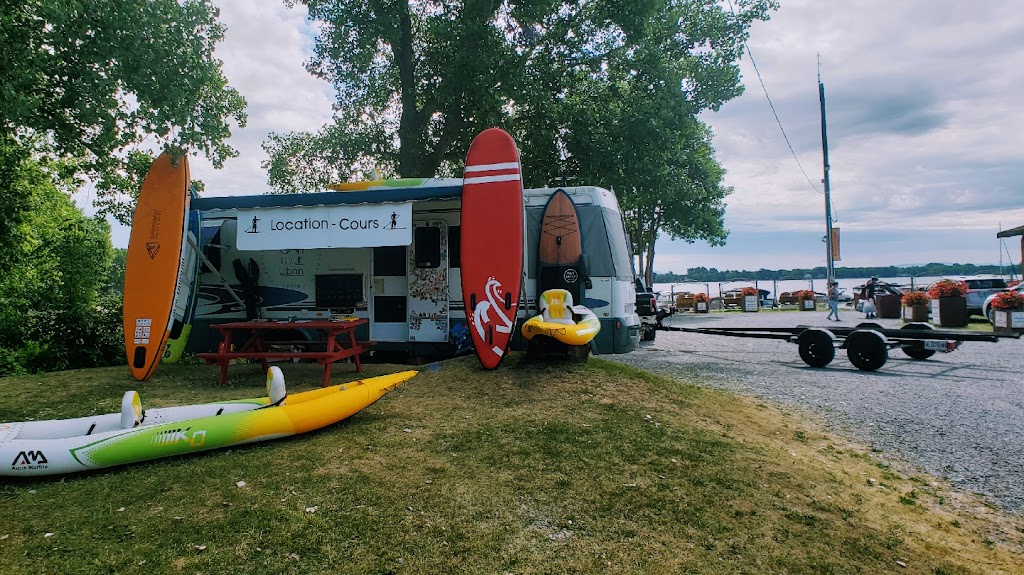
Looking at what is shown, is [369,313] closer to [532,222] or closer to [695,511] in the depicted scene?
[532,222]

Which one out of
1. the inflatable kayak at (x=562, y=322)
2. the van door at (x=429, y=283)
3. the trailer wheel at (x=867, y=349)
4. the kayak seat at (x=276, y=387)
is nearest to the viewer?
the kayak seat at (x=276, y=387)

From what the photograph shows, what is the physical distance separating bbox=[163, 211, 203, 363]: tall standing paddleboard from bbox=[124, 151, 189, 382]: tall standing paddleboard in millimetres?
385

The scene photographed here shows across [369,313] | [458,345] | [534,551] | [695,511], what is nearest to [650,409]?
[695,511]

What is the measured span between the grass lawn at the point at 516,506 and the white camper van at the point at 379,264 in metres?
2.80

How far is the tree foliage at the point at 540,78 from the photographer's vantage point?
Answer: 46.3 ft

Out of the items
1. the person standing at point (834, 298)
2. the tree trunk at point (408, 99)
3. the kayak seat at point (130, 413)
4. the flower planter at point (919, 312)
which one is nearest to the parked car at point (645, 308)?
the tree trunk at point (408, 99)

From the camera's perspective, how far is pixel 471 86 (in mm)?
13844

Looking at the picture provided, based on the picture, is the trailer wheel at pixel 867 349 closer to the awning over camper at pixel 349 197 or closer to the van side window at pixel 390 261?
the awning over camper at pixel 349 197

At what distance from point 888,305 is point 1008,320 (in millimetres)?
5797

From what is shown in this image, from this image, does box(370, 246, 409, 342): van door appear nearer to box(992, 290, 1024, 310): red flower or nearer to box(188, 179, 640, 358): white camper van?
box(188, 179, 640, 358): white camper van

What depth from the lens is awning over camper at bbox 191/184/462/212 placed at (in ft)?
23.4

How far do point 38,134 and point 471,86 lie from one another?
8.47m

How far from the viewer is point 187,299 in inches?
319

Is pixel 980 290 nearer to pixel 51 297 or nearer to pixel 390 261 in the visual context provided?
pixel 390 261
